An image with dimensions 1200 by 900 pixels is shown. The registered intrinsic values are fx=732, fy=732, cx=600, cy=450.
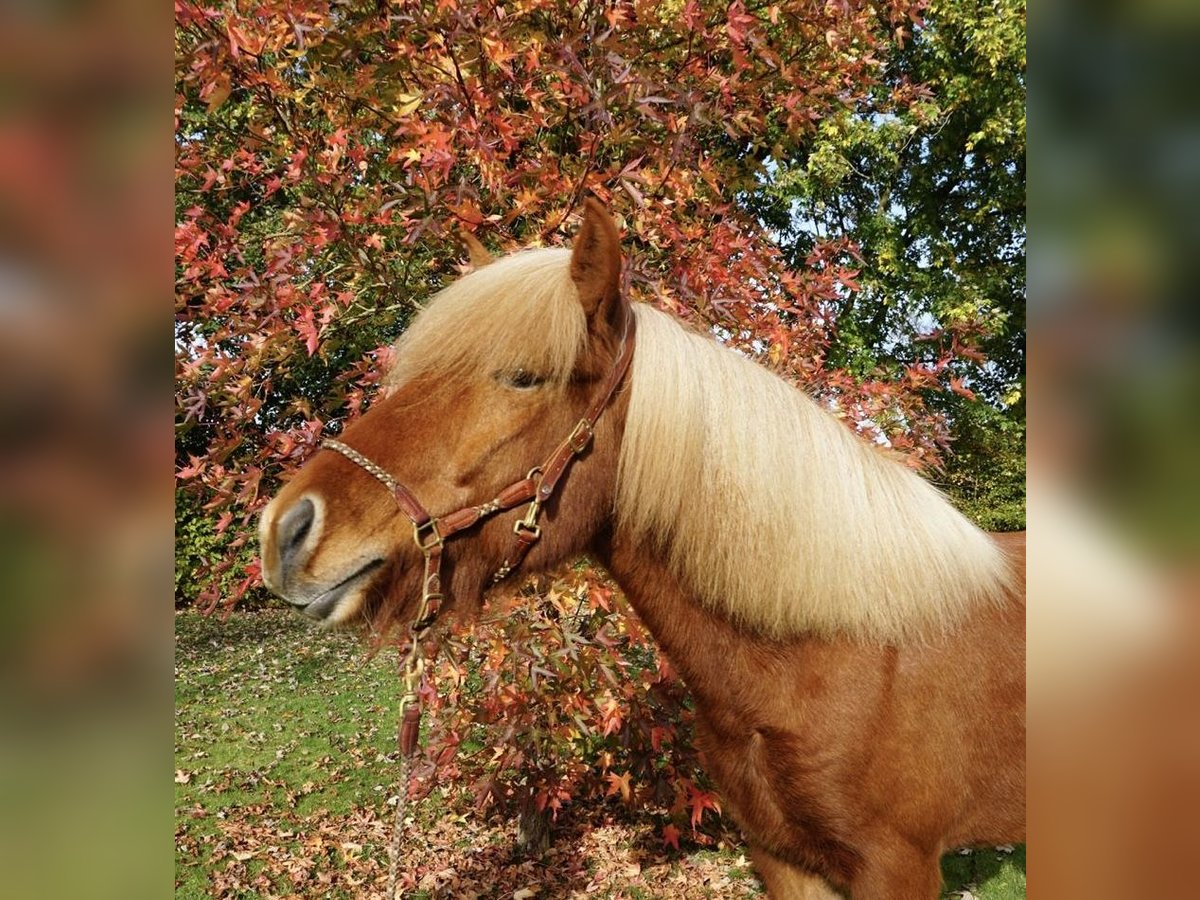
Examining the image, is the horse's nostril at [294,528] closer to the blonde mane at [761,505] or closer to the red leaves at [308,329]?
the blonde mane at [761,505]

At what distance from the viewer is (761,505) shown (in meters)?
2.19

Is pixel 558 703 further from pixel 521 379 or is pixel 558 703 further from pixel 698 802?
pixel 521 379

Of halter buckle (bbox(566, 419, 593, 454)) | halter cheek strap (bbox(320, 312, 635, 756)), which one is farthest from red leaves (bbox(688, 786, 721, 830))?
halter buckle (bbox(566, 419, 593, 454))

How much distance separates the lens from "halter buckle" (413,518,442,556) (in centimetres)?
192

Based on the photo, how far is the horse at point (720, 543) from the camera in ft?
6.49

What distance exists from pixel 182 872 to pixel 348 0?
17.1 feet

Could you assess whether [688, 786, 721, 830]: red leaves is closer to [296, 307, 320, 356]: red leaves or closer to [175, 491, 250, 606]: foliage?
[175, 491, 250, 606]: foliage

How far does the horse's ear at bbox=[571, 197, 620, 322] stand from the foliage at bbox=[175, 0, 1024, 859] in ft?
4.42

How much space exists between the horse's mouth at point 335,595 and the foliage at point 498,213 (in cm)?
143

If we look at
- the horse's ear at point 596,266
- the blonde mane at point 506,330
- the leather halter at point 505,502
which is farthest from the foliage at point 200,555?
the horse's ear at point 596,266

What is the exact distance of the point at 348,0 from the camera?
3.29 meters

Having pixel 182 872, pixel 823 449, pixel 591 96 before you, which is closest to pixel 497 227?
pixel 591 96

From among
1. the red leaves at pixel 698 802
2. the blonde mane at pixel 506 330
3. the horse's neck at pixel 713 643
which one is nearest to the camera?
the blonde mane at pixel 506 330
